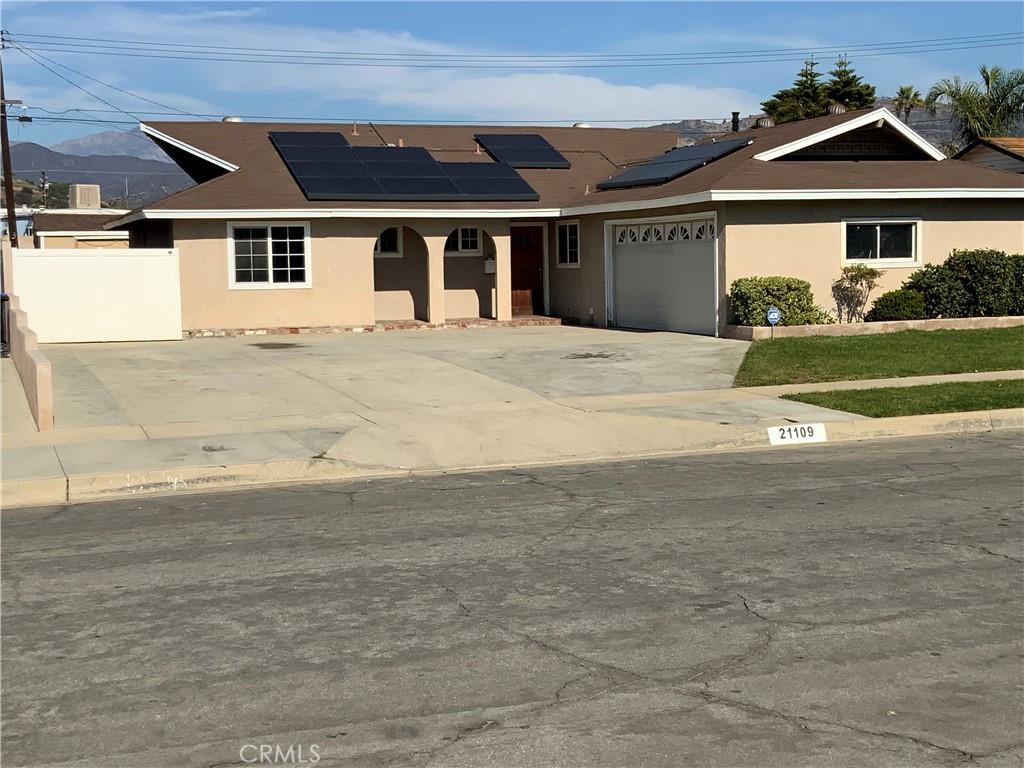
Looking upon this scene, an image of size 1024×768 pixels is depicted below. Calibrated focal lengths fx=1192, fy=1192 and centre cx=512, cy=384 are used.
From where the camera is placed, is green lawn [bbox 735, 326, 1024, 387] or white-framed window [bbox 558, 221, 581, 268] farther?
white-framed window [bbox 558, 221, 581, 268]

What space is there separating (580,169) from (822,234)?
9448 millimetres

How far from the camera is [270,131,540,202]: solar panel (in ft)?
89.6

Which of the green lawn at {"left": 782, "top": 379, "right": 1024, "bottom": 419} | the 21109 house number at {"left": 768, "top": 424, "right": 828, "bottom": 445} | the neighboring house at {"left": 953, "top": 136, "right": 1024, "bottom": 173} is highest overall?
the neighboring house at {"left": 953, "top": 136, "right": 1024, "bottom": 173}

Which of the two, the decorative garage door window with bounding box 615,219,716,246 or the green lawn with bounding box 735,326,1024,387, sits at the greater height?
the decorative garage door window with bounding box 615,219,716,246

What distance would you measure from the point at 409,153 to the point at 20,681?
2589 cm

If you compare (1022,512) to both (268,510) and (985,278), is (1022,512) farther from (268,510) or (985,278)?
(985,278)

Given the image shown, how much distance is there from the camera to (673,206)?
24719 millimetres

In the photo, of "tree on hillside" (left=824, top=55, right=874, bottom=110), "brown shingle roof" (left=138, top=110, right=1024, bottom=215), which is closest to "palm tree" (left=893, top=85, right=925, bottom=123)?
"tree on hillside" (left=824, top=55, right=874, bottom=110)

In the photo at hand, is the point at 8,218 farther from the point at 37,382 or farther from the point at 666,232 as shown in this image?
the point at 37,382

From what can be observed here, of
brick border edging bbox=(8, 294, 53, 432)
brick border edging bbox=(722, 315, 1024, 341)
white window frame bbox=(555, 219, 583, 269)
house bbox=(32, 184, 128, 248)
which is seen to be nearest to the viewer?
brick border edging bbox=(8, 294, 53, 432)

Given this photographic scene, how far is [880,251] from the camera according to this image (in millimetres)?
24531

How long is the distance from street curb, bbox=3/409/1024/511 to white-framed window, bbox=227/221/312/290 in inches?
601

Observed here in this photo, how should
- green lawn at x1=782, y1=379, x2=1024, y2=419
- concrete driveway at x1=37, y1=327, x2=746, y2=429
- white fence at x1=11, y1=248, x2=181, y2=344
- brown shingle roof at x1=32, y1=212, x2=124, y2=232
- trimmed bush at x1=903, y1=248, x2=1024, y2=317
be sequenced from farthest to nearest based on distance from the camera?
1. brown shingle roof at x1=32, y1=212, x2=124, y2=232
2. white fence at x1=11, y1=248, x2=181, y2=344
3. trimmed bush at x1=903, y1=248, x2=1024, y2=317
4. concrete driveway at x1=37, y1=327, x2=746, y2=429
5. green lawn at x1=782, y1=379, x2=1024, y2=419

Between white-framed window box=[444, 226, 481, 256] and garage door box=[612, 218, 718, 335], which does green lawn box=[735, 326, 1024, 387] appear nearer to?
garage door box=[612, 218, 718, 335]
